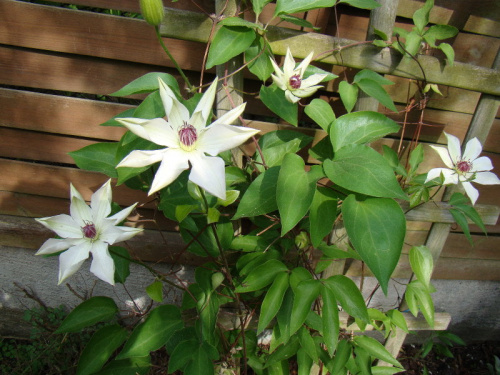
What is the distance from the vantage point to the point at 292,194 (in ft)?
2.30

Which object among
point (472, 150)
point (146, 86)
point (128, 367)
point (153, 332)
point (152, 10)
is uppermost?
point (152, 10)

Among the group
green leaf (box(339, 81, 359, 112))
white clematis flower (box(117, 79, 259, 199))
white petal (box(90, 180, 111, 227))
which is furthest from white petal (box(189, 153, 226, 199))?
green leaf (box(339, 81, 359, 112))

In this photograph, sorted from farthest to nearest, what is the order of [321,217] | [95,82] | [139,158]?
[95,82]
[321,217]
[139,158]

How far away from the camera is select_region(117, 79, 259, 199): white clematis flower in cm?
57

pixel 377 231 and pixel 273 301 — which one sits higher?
pixel 377 231

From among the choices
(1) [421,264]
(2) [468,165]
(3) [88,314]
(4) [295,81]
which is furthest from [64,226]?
(2) [468,165]

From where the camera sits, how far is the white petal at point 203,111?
0.62 metres

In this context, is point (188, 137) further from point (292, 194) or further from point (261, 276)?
point (261, 276)

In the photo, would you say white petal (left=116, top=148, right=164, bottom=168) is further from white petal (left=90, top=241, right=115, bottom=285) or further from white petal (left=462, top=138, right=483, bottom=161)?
white petal (left=462, top=138, right=483, bottom=161)

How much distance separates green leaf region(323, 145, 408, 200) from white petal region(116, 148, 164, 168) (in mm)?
332

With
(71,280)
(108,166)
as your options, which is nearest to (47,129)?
(108,166)

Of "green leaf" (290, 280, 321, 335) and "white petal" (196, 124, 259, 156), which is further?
"green leaf" (290, 280, 321, 335)

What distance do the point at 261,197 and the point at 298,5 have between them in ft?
1.42

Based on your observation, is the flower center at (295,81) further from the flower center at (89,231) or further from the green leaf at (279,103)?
the flower center at (89,231)
